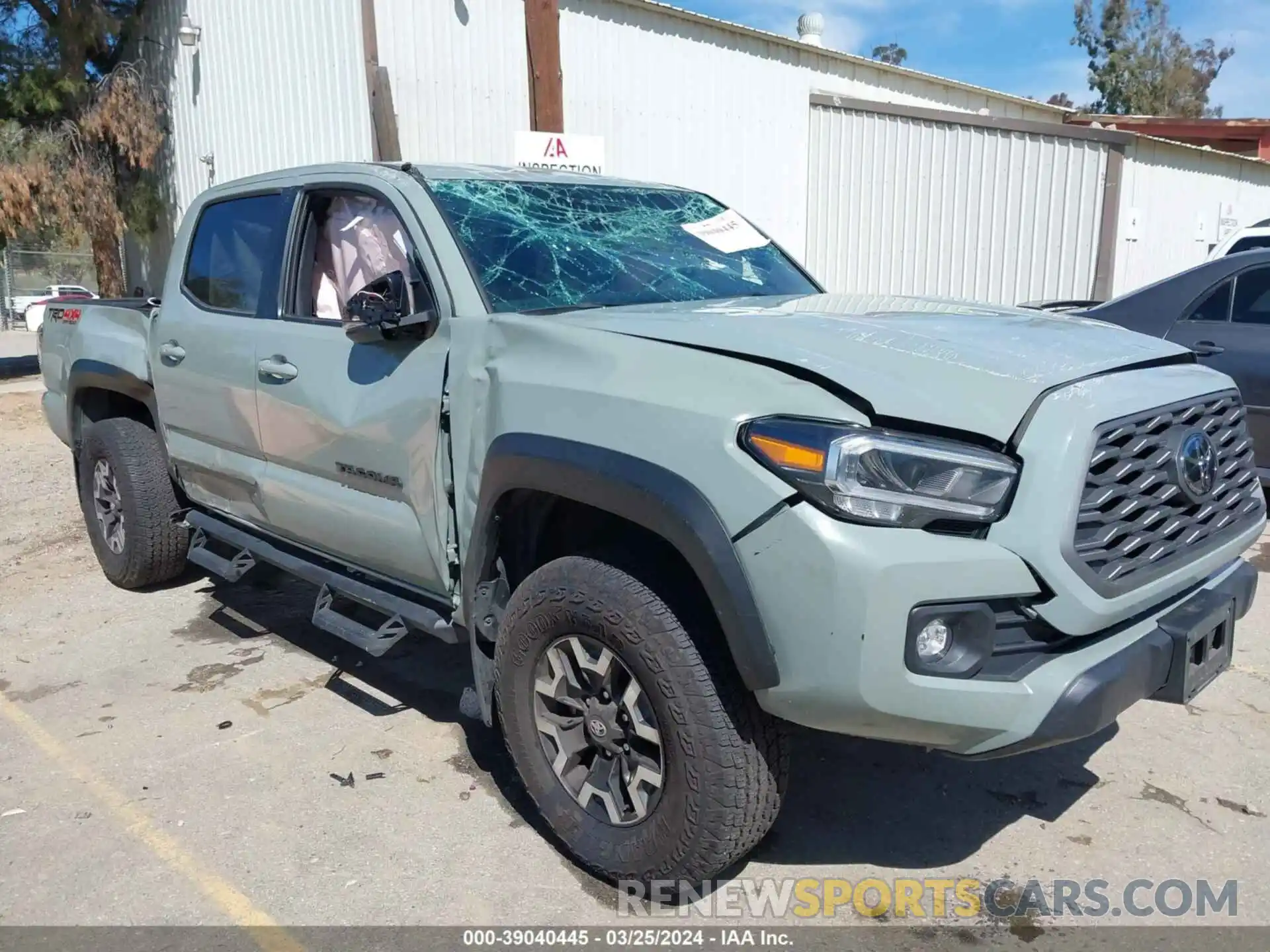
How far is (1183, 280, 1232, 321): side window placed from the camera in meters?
6.42

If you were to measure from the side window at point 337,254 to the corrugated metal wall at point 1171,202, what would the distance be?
32.1 feet

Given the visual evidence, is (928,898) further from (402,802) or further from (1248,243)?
(1248,243)

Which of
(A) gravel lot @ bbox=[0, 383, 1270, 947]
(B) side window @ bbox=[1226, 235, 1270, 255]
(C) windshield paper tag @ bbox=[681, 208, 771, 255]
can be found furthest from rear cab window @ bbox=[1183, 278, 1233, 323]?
(C) windshield paper tag @ bbox=[681, 208, 771, 255]

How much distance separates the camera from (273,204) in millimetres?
4250

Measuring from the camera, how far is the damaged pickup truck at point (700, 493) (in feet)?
7.47

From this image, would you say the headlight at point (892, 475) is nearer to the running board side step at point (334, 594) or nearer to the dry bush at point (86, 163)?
the running board side step at point (334, 594)

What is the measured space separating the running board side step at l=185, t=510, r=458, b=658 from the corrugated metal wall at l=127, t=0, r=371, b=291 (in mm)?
5282

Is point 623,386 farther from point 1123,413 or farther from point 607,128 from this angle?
point 607,128

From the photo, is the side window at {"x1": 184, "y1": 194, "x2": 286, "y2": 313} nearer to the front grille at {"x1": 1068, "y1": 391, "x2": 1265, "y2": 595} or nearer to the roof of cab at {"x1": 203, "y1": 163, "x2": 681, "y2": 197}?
the roof of cab at {"x1": 203, "y1": 163, "x2": 681, "y2": 197}

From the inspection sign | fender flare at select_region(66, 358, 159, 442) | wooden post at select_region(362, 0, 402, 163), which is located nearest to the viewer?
fender flare at select_region(66, 358, 159, 442)

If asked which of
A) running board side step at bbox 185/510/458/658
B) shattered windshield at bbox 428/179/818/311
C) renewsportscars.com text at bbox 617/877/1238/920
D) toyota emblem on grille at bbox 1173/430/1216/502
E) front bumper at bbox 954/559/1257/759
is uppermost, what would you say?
shattered windshield at bbox 428/179/818/311

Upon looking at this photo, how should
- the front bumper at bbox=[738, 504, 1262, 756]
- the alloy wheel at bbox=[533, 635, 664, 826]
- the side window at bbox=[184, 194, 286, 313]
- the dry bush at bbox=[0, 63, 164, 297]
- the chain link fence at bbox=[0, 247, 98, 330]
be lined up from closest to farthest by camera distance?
the front bumper at bbox=[738, 504, 1262, 756] < the alloy wheel at bbox=[533, 635, 664, 826] < the side window at bbox=[184, 194, 286, 313] < the dry bush at bbox=[0, 63, 164, 297] < the chain link fence at bbox=[0, 247, 98, 330]

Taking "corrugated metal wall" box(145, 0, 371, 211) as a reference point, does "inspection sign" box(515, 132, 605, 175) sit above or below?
below

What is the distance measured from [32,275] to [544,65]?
1499 inches
